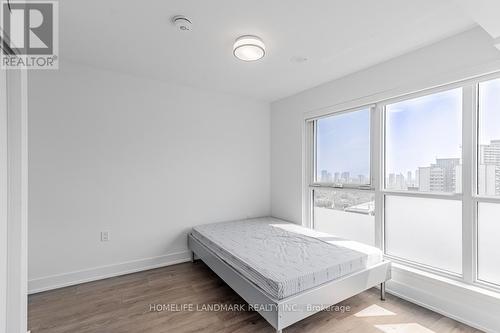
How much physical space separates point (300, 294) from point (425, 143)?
2006mm

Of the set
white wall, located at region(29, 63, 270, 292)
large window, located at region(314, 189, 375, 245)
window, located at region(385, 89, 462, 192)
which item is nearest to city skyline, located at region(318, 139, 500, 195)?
window, located at region(385, 89, 462, 192)

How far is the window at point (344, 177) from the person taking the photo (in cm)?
296

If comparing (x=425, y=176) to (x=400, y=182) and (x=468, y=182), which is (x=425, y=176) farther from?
(x=468, y=182)

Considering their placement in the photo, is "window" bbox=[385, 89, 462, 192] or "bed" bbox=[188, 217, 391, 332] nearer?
"bed" bbox=[188, 217, 391, 332]

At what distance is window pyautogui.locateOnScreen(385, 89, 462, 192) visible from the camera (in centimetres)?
222

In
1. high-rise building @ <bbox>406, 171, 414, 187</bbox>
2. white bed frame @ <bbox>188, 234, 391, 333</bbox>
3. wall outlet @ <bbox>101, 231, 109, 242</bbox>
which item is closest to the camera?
white bed frame @ <bbox>188, 234, 391, 333</bbox>

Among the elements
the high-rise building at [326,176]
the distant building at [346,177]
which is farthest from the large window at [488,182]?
the high-rise building at [326,176]

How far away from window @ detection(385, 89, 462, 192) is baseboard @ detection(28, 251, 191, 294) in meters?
2.99

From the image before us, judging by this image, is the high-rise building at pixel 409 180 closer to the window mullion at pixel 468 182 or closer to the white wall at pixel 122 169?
the window mullion at pixel 468 182

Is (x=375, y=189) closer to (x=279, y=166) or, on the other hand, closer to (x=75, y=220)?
(x=279, y=166)

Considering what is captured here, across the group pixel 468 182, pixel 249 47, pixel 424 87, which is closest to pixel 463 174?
pixel 468 182

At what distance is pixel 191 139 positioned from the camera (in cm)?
349

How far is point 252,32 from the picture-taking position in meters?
2.10

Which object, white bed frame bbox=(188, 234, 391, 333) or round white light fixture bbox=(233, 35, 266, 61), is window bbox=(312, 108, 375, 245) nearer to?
white bed frame bbox=(188, 234, 391, 333)
